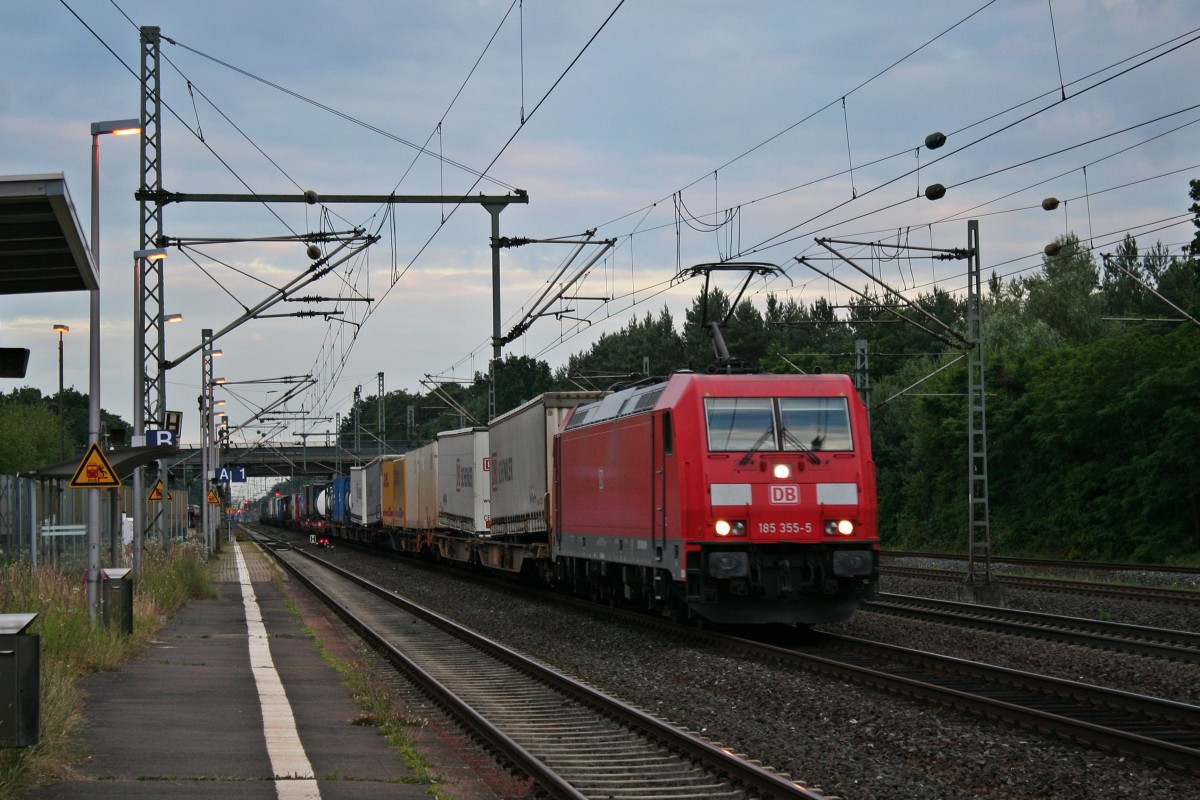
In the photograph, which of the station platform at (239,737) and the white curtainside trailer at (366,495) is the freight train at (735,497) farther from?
the white curtainside trailer at (366,495)

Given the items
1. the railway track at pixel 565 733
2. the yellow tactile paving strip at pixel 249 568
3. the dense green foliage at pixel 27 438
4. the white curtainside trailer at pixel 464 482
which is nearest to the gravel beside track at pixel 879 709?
the railway track at pixel 565 733

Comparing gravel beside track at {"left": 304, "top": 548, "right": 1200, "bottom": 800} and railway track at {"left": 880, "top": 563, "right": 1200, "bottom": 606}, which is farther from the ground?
railway track at {"left": 880, "top": 563, "right": 1200, "bottom": 606}

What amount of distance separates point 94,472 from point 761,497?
8295mm

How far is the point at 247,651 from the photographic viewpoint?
1700 cm

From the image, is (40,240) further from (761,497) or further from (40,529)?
A: (40,529)

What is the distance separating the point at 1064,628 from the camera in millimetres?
18516

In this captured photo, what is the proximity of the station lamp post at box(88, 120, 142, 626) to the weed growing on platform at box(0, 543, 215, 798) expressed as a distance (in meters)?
0.40

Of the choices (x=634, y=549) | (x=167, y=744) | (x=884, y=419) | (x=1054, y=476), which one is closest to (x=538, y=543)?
(x=634, y=549)

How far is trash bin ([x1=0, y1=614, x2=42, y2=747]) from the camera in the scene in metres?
7.52

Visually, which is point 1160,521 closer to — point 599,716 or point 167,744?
point 599,716

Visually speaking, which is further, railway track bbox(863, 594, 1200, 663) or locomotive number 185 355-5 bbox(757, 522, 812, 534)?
locomotive number 185 355-5 bbox(757, 522, 812, 534)

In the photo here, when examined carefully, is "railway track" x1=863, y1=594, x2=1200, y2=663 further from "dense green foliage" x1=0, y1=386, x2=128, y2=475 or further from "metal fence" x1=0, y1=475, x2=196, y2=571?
"dense green foliage" x1=0, y1=386, x2=128, y2=475

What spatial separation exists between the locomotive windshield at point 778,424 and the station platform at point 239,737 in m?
5.67

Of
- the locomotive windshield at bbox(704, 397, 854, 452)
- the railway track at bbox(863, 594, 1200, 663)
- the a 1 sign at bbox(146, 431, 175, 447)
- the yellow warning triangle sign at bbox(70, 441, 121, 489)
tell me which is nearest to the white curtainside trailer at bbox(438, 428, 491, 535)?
the a 1 sign at bbox(146, 431, 175, 447)
